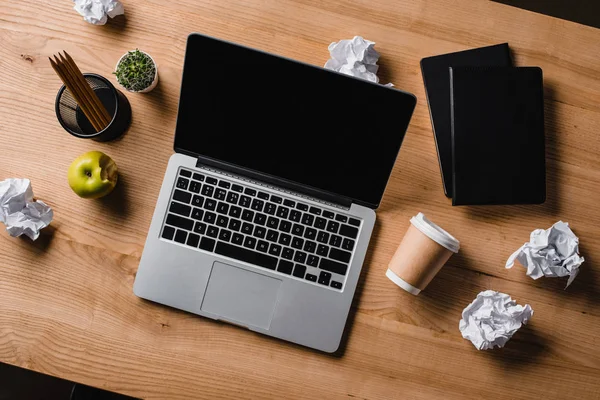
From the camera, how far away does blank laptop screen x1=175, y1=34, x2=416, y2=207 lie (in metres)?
0.79

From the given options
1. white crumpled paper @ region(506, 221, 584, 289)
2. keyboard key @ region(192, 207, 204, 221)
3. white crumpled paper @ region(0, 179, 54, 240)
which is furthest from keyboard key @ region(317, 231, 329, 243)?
white crumpled paper @ region(0, 179, 54, 240)

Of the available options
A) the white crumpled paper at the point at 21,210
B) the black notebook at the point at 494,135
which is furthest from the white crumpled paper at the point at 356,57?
the white crumpled paper at the point at 21,210

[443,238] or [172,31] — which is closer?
[443,238]

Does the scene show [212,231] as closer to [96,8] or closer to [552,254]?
[96,8]

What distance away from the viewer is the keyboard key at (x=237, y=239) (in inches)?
34.4

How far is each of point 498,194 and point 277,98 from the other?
1.37 feet

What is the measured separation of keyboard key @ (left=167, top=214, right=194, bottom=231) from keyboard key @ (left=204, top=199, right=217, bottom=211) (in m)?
0.04

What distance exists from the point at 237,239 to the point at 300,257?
0.37 ft

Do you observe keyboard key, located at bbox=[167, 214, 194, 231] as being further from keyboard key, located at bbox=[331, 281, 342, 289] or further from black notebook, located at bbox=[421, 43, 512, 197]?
black notebook, located at bbox=[421, 43, 512, 197]

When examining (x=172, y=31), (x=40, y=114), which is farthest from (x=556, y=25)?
(x=40, y=114)

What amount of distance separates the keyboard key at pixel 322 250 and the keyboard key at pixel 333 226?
30mm

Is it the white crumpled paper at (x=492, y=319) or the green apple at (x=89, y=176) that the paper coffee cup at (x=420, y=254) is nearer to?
the white crumpled paper at (x=492, y=319)

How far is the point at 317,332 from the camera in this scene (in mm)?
875

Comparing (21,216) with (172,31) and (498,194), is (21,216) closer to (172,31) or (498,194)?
(172,31)
